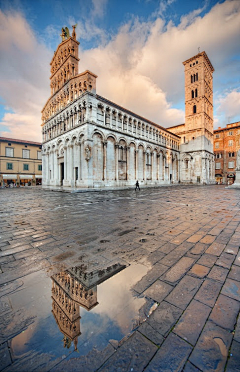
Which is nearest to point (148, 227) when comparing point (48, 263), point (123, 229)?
point (123, 229)

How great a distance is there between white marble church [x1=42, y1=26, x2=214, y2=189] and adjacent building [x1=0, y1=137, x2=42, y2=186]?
12682 millimetres

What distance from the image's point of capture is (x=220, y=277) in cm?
229

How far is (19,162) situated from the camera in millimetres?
40531

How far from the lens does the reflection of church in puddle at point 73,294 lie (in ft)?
5.11

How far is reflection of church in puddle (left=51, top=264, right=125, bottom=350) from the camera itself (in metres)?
1.56

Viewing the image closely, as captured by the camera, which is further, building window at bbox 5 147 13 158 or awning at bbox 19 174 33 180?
awning at bbox 19 174 33 180

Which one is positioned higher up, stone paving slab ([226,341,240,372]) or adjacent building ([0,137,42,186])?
adjacent building ([0,137,42,186])

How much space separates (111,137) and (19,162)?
29872 mm

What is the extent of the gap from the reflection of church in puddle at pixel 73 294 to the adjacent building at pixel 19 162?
1734 inches

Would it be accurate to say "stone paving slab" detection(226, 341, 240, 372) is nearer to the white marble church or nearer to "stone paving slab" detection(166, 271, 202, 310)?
"stone paving slab" detection(166, 271, 202, 310)

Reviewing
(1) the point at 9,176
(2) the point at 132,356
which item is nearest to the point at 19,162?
(1) the point at 9,176

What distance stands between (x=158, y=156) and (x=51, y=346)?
34219 mm

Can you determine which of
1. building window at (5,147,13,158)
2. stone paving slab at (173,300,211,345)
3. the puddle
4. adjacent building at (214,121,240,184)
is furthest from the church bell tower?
building window at (5,147,13,158)

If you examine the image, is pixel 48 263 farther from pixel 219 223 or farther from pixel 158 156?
pixel 158 156
